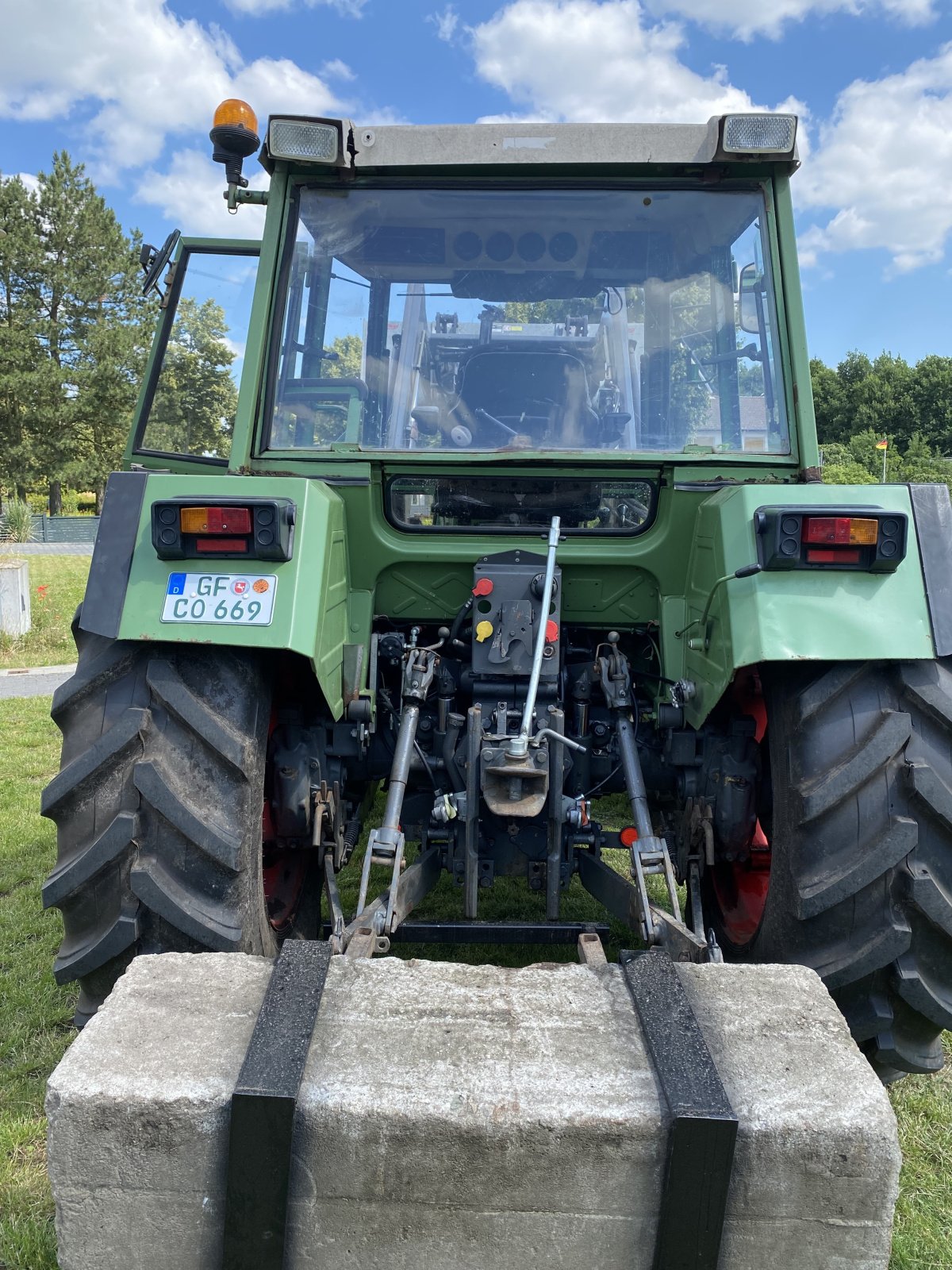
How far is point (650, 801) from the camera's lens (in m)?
3.71

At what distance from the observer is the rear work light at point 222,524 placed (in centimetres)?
250

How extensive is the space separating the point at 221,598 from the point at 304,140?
5.25 feet

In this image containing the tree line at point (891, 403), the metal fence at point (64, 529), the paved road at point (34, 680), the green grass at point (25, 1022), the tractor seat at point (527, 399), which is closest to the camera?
the green grass at point (25, 1022)

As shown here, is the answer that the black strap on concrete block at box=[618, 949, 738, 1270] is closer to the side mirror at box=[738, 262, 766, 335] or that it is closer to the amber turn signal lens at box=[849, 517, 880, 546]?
the amber turn signal lens at box=[849, 517, 880, 546]

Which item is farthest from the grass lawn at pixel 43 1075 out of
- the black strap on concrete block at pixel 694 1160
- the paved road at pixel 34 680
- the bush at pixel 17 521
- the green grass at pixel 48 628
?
the bush at pixel 17 521

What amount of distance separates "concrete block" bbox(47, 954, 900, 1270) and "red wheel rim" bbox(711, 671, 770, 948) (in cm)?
131

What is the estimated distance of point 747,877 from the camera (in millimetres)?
3453

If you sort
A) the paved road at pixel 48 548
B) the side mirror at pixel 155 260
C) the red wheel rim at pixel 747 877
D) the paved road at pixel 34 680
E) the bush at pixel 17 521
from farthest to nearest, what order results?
the paved road at pixel 48 548 → the bush at pixel 17 521 → the paved road at pixel 34 680 → the side mirror at pixel 155 260 → the red wheel rim at pixel 747 877

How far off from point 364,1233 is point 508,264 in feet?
9.40

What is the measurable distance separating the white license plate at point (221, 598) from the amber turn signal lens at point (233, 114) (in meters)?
1.64

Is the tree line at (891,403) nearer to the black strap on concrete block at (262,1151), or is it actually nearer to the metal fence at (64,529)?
the metal fence at (64,529)

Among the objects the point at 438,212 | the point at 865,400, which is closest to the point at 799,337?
the point at 438,212

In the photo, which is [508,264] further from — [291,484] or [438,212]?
[291,484]

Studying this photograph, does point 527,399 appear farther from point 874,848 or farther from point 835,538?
point 874,848
